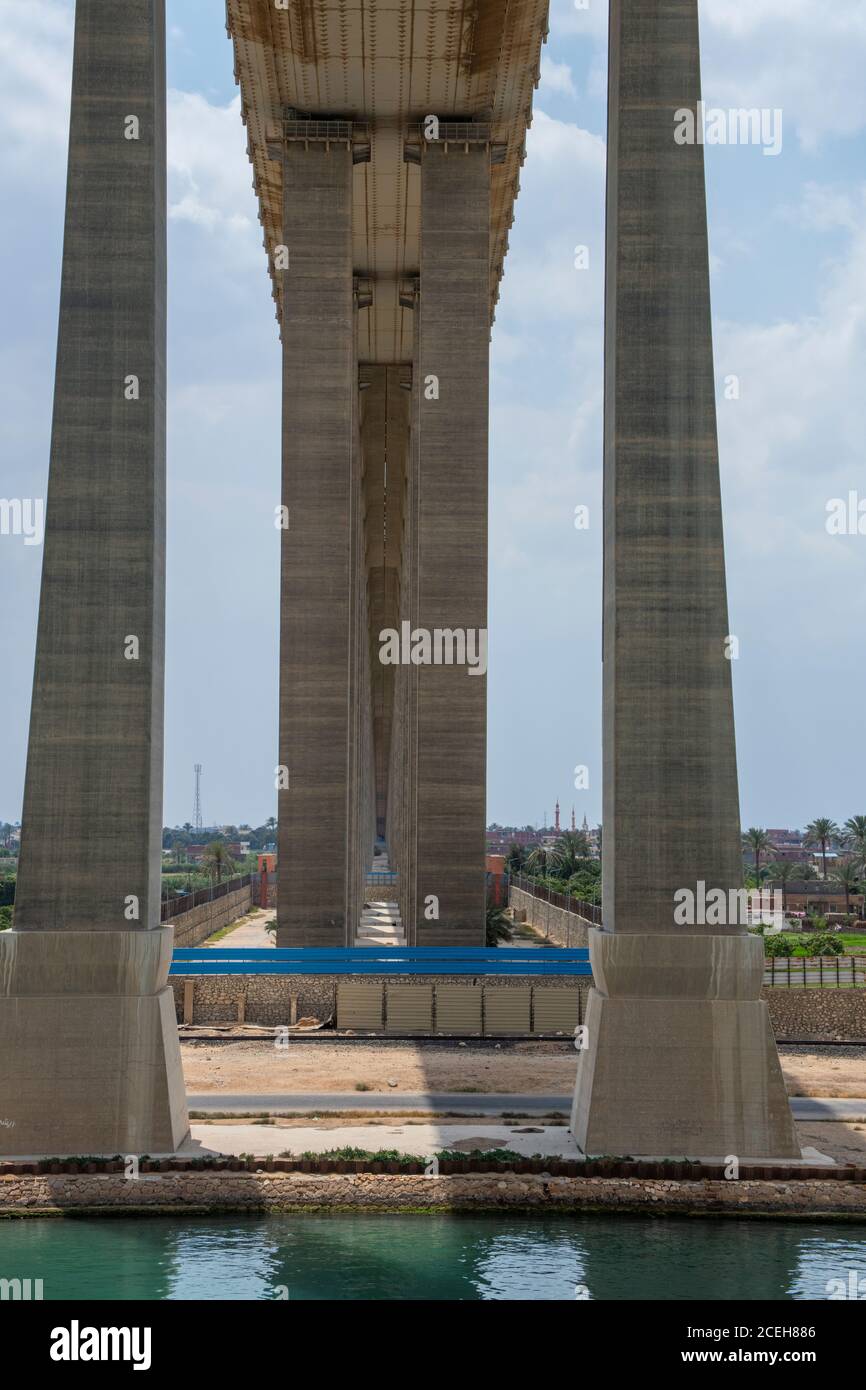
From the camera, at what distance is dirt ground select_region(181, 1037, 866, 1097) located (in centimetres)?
3297

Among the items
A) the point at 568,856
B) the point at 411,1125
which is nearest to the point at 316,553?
the point at 411,1125

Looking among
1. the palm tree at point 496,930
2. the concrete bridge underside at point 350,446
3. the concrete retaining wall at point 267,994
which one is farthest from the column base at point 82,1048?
the palm tree at point 496,930

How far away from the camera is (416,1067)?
35.6 m

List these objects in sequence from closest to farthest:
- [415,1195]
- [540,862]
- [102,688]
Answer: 1. [415,1195]
2. [102,688]
3. [540,862]

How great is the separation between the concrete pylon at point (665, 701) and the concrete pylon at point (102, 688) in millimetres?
8074

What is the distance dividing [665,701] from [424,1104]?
10283mm

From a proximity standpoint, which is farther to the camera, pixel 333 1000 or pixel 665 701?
pixel 333 1000

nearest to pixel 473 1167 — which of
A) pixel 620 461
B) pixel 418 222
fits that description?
pixel 620 461

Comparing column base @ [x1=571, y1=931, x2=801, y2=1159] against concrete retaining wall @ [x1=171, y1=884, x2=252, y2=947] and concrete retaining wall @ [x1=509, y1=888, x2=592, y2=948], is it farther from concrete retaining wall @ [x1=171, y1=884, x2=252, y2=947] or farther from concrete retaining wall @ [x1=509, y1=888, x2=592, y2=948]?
concrete retaining wall @ [x1=171, y1=884, x2=252, y2=947]

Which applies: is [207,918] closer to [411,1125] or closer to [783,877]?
[411,1125]

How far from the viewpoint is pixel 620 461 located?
26.3 m

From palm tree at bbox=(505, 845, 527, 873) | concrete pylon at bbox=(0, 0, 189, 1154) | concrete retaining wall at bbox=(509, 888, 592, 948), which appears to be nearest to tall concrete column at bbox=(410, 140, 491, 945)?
concrete retaining wall at bbox=(509, 888, 592, 948)

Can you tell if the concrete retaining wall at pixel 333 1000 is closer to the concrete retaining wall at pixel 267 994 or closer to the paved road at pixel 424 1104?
the concrete retaining wall at pixel 267 994
